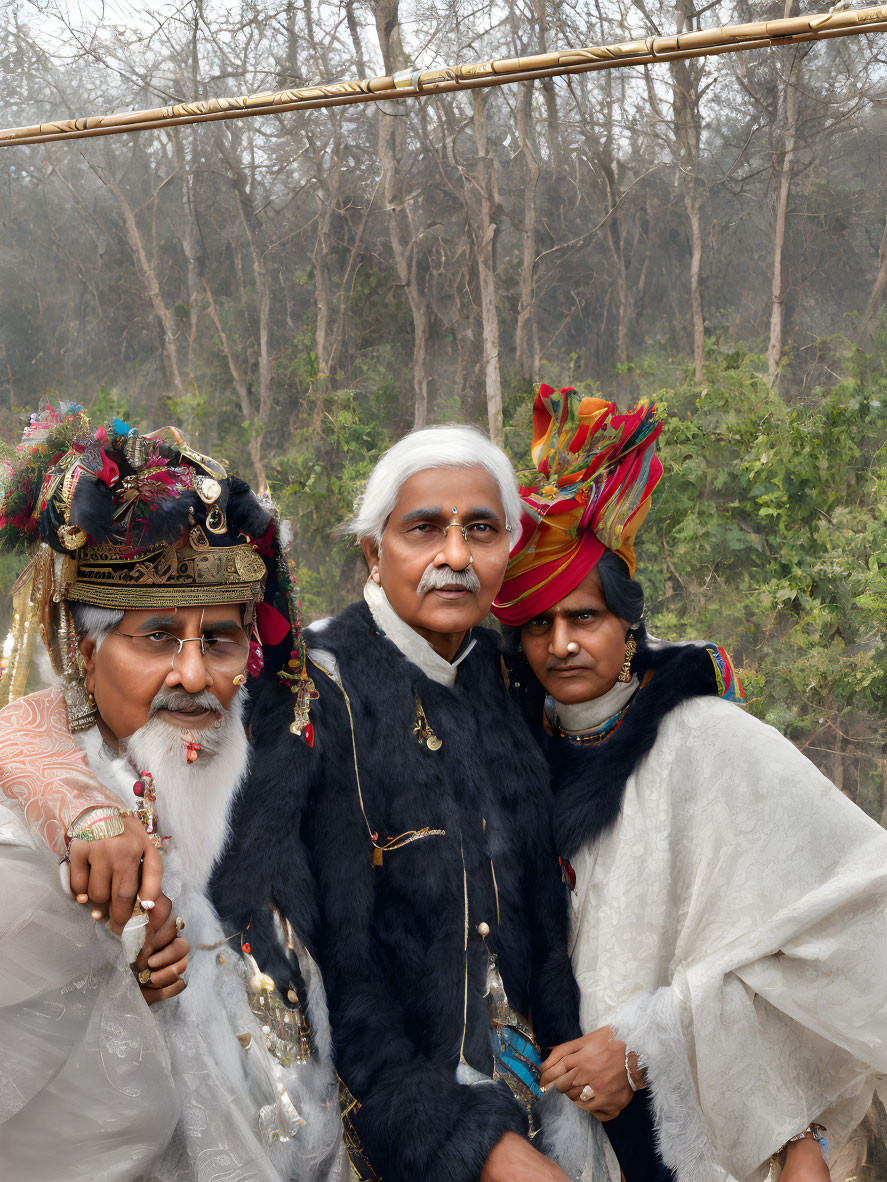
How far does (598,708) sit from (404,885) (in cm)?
77

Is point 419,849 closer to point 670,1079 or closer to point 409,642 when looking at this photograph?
point 409,642

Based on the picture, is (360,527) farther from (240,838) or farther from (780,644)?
(780,644)

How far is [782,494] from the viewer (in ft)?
13.3

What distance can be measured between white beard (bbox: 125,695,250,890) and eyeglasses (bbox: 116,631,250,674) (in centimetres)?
13

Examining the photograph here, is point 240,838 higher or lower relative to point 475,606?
lower

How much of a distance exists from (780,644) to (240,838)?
2.52 metres

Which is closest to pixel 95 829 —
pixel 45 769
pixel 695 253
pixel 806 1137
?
pixel 45 769

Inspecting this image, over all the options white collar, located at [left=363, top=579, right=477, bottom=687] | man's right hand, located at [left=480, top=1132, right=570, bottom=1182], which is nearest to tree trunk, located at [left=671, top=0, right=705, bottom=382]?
white collar, located at [left=363, top=579, right=477, bottom=687]

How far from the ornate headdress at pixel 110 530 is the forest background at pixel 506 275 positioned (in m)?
2.07

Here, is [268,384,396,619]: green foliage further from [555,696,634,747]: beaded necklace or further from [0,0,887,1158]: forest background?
[555,696,634,747]: beaded necklace

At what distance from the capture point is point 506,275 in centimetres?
425

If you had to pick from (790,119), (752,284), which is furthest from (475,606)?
(790,119)

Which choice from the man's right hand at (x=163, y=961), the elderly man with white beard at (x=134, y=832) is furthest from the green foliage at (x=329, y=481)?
the man's right hand at (x=163, y=961)

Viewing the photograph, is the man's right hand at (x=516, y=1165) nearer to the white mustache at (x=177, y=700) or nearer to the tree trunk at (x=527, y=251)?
the white mustache at (x=177, y=700)
